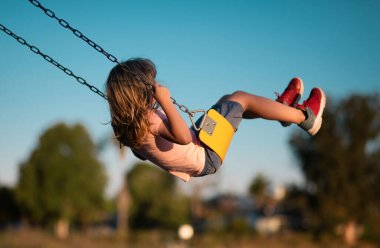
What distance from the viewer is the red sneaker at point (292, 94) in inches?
167

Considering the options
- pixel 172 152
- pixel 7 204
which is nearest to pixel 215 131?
pixel 172 152

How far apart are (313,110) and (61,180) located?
39.1m

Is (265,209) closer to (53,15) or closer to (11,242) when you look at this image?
(11,242)

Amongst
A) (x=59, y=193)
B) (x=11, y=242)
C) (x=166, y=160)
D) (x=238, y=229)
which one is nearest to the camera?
(x=166, y=160)

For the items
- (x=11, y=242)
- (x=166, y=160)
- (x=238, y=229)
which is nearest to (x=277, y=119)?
(x=166, y=160)

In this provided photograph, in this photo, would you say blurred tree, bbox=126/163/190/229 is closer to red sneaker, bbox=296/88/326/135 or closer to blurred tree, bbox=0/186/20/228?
blurred tree, bbox=0/186/20/228

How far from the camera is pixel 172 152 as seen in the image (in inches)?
153

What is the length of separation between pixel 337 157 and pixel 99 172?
2048cm

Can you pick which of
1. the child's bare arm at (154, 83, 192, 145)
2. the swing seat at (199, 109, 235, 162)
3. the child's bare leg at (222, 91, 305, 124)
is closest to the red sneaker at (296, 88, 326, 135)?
the child's bare leg at (222, 91, 305, 124)

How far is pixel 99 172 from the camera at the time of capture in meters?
42.4

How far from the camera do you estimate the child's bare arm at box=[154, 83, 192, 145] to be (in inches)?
132

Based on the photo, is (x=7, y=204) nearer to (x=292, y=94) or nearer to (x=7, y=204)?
(x=7, y=204)

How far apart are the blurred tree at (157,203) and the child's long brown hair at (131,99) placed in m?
40.6

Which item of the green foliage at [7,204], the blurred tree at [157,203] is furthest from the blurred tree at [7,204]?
the blurred tree at [157,203]
